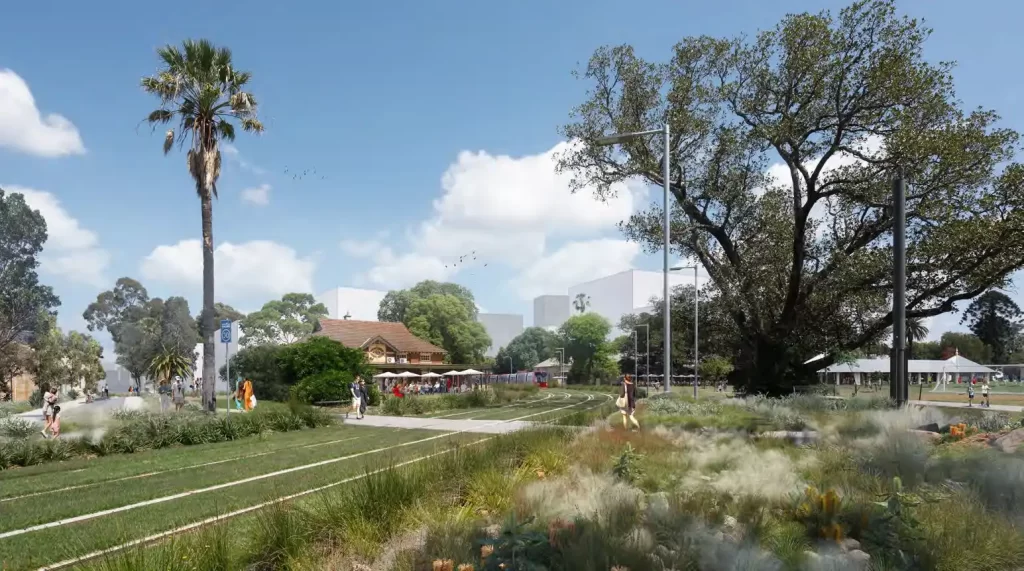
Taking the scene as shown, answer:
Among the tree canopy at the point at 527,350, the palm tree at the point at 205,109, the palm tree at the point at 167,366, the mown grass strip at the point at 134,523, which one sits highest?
the palm tree at the point at 205,109

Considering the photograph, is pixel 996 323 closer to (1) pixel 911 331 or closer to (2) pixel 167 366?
(1) pixel 911 331

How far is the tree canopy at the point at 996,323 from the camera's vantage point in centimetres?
9512

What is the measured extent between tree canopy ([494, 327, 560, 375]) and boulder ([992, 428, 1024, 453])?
120 metres

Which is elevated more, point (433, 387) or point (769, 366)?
point (769, 366)

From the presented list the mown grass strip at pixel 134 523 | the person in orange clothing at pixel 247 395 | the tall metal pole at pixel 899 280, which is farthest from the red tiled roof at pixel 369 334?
the mown grass strip at pixel 134 523

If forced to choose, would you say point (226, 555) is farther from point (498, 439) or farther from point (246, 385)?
point (246, 385)

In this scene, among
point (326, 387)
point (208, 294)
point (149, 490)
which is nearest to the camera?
point (149, 490)

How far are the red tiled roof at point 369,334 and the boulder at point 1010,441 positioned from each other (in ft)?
204

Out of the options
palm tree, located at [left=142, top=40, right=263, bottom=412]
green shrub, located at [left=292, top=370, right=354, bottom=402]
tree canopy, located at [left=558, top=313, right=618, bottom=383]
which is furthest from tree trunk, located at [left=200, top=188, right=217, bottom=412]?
tree canopy, located at [left=558, top=313, right=618, bottom=383]

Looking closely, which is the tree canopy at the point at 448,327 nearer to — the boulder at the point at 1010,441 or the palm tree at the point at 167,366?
the palm tree at the point at 167,366

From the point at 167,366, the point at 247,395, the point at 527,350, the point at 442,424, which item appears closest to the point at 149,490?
the point at 442,424

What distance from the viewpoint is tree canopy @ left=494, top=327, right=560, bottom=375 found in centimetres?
13112

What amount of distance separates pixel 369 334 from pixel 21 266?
30.9m

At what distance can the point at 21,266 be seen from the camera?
55.9m
